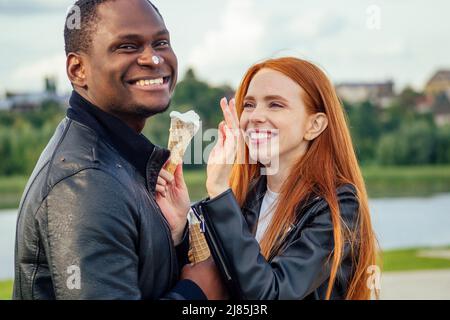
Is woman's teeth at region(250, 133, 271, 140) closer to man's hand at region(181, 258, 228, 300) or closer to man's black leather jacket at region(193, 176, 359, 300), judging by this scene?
man's black leather jacket at region(193, 176, 359, 300)

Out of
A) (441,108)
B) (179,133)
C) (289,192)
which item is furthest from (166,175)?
(441,108)

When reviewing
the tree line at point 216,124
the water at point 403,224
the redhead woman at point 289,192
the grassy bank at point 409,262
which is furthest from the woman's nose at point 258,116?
the tree line at point 216,124

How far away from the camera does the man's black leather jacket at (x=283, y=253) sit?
9.13 ft

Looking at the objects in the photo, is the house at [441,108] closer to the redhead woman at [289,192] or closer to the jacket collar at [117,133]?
the redhead woman at [289,192]

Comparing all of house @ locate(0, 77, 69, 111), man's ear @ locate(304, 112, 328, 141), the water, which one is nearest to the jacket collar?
man's ear @ locate(304, 112, 328, 141)

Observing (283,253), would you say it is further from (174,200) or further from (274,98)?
(274,98)

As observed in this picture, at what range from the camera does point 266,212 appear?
334 centimetres

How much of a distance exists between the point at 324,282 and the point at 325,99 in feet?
2.63

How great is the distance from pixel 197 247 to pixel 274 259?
0.29 metres

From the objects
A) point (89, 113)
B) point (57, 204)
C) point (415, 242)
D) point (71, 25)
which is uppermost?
point (71, 25)

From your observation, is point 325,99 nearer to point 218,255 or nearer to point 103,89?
point 218,255
